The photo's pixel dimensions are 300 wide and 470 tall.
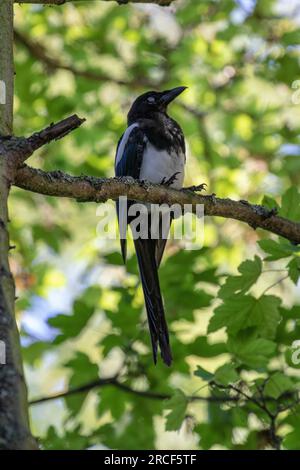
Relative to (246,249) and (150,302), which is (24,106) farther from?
(150,302)

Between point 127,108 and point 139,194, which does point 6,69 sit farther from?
point 127,108

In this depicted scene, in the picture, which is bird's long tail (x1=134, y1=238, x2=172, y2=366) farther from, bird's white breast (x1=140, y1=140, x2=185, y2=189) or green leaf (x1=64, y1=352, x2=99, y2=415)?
green leaf (x1=64, y1=352, x2=99, y2=415)

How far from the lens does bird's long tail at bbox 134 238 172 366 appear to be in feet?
13.2

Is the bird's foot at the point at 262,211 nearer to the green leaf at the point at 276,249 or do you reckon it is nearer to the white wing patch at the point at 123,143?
the green leaf at the point at 276,249

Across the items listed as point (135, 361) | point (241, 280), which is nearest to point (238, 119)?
point (135, 361)

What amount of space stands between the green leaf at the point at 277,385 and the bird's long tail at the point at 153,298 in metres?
0.64

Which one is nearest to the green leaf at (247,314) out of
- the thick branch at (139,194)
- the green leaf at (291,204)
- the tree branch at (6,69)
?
the thick branch at (139,194)

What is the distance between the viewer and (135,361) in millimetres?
4594

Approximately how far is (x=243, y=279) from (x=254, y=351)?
31 centimetres

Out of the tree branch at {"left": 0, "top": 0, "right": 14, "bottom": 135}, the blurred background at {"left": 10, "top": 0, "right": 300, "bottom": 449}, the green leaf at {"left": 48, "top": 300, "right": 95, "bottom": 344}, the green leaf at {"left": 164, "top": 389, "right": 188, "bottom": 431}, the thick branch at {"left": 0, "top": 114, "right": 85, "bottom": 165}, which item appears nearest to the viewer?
the thick branch at {"left": 0, "top": 114, "right": 85, "bottom": 165}

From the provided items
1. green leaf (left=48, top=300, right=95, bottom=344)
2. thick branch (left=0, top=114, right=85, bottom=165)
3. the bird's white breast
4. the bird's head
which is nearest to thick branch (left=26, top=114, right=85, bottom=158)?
thick branch (left=0, top=114, right=85, bottom=165)

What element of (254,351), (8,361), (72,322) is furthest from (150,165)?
(8,361)

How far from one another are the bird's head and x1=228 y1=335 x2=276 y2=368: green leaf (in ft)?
7.95

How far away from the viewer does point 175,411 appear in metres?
3.27
